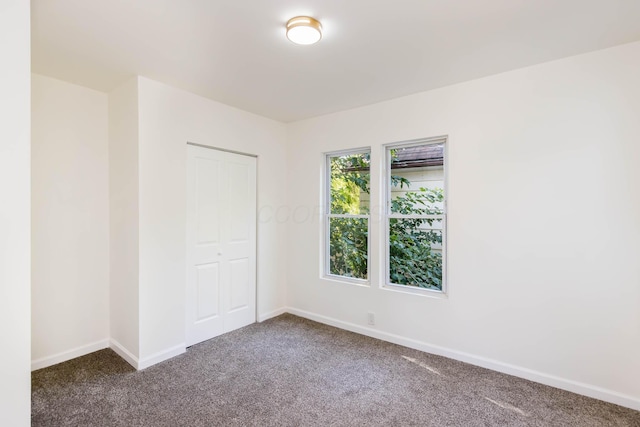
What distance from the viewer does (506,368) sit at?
8.66 ft

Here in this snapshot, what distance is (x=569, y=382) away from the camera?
240 centimetres

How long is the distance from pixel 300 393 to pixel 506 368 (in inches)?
69.0

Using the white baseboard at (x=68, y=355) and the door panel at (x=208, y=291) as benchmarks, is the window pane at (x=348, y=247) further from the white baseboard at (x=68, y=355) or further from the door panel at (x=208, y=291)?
the white baseboard at (x=68, y=355)

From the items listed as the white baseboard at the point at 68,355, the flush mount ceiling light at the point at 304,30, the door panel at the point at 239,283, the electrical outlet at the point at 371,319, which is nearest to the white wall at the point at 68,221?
the white baseboard at the point at 68,355

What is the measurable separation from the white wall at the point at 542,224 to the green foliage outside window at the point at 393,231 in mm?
226

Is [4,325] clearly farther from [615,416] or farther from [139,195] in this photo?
[615,416]

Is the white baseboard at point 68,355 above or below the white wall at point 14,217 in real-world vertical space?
below

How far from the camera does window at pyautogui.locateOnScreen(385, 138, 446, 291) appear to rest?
3.12 m

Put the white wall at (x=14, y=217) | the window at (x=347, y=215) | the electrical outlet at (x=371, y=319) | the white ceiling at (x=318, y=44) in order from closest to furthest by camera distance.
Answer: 1. the white wall at (x=14, y=217)
2. the white ceiling at (x=318, y=44)
3. the electrical outlet at (x=371, y=319)
4. the window at (x=347, y=215)

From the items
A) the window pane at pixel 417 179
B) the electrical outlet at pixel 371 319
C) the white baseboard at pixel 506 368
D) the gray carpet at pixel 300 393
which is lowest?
the gray carpet at pixel 300 393

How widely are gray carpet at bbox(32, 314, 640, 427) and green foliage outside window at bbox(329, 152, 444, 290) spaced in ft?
2.70

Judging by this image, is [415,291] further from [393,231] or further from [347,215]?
[347,215]

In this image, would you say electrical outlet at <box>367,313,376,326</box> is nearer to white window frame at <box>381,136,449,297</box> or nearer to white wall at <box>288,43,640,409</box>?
white wall at <box>288,43,640,409</box>

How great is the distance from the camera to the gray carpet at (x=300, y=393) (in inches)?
82.1
